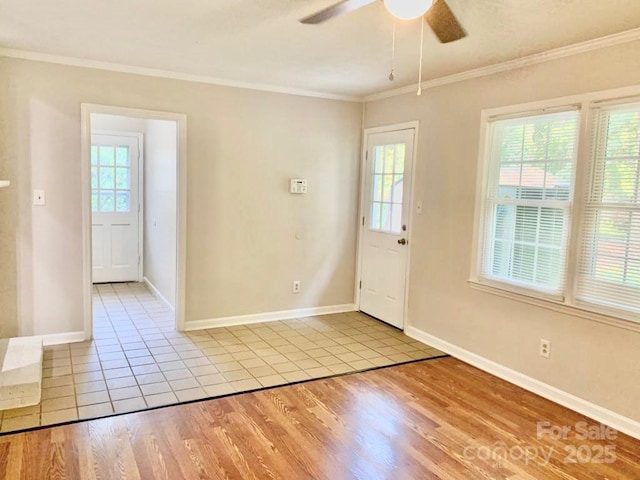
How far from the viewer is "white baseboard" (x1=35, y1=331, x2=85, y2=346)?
3.95 m

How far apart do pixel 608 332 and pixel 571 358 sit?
1.06 ft

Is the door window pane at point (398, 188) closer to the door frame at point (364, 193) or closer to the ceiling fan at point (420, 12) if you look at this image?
the door frame at point (364, 193)

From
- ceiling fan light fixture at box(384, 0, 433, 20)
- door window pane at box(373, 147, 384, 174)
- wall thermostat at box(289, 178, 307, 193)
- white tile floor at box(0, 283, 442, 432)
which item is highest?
ceiling fan light fixture at box(384, 0, 433, 20)

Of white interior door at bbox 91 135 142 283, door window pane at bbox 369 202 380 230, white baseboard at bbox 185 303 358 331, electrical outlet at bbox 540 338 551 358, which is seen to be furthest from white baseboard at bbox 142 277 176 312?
electrical outlet at bbox 540 338 551 358

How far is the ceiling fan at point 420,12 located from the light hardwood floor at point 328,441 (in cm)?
209

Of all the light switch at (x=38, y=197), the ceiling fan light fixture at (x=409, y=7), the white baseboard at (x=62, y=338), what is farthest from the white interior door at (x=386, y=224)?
the light switch at (x=38, y=197)

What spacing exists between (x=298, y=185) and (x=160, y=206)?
1754 millimetres

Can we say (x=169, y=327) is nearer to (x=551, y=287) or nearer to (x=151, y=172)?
(x=151, y=172)

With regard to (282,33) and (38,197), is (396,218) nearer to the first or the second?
(282,33)

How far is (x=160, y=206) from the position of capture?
552 cm

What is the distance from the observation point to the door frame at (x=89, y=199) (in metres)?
3.92

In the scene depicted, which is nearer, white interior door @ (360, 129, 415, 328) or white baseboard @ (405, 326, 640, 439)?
white baseboard @ (405, 326, 640, 439)

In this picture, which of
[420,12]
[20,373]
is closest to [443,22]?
[420,12]

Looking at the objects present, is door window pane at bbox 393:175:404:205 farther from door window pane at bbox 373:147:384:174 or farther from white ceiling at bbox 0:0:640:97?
white ceiling at bbox 0:0:640:97
